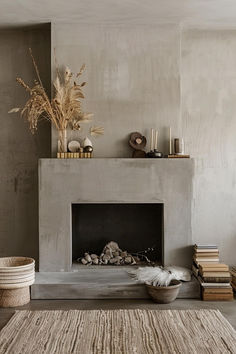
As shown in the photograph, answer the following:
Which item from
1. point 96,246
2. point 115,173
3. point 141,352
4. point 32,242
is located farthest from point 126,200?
point 141,352

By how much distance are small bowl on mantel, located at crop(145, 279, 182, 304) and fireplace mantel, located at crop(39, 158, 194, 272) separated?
691mm

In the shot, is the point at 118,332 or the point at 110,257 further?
the point at 110,257

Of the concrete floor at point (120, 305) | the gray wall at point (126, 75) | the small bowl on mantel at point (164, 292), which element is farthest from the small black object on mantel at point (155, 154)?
the concrete floor at point (120, 305)

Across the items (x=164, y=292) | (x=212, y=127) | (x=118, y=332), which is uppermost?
(x=212, y=127)

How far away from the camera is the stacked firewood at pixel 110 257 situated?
5.37 meters

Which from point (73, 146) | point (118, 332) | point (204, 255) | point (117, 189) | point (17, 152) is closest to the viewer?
point (118, 332)

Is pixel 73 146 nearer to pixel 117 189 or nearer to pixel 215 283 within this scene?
pixel 117 189

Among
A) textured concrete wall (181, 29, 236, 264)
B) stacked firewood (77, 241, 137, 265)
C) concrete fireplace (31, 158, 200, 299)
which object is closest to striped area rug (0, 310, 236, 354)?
concrete fireplace (31, 158, 200, 299)

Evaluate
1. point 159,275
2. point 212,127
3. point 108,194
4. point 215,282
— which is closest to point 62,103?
point 108,194

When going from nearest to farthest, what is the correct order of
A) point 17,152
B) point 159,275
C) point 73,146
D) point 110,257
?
point 159,275, point 73,146, point 110,257, point 17,152

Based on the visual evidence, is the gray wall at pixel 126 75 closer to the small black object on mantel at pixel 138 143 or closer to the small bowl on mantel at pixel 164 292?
the small black object on mantel at pixel 138 143

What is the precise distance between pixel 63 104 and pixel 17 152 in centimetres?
90

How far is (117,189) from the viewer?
5.16 metres

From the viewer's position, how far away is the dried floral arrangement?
518 centimetres
